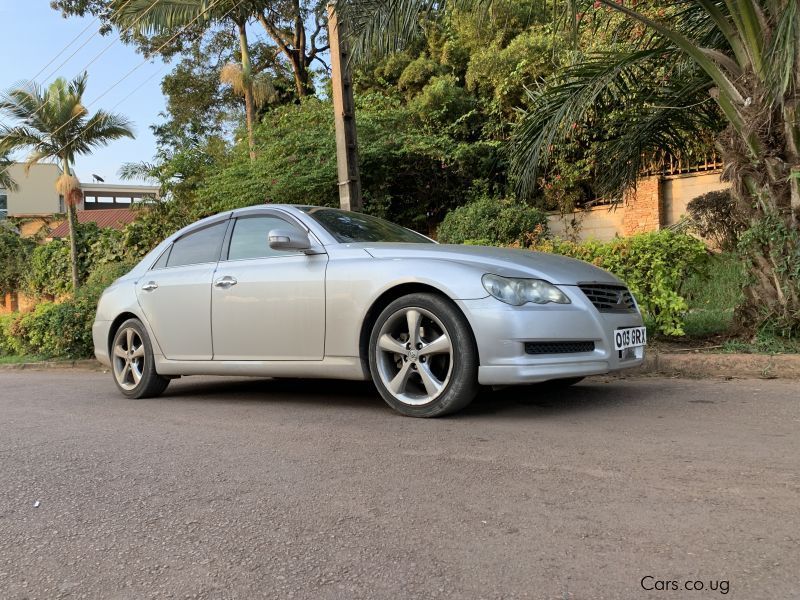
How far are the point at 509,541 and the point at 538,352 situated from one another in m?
2.00

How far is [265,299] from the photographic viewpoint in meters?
5.48

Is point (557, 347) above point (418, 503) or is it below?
above

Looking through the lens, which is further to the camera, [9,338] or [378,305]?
[9,338]

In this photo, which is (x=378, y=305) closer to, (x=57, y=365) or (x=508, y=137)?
(x=57, y=365)

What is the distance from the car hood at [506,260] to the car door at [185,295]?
163 cm

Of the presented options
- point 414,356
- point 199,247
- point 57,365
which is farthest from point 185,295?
point 57,365

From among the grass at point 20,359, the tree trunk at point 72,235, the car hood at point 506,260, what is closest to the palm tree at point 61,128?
the tree trunk at point 72,235

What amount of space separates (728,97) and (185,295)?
5.27 metres

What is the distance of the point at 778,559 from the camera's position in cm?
233

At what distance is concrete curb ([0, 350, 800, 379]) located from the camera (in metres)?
6.01

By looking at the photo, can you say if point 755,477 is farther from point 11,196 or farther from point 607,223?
point 11,196

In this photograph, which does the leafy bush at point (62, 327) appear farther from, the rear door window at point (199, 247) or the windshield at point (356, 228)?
the windshield at point (356, 228)

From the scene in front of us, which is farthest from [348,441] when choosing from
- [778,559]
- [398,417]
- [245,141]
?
[245,141]

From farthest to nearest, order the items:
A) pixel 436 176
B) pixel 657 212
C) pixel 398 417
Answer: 1. pixel 436 176
2. pixel 657 212
3. pixel 398 417
